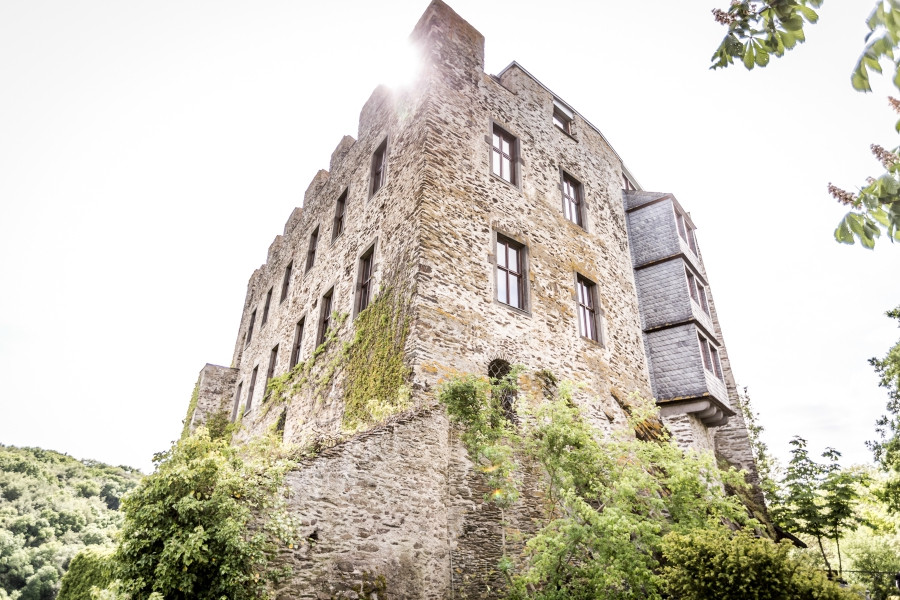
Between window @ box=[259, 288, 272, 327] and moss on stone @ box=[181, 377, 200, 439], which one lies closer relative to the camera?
window @ box=[259, 288, 272, 327]

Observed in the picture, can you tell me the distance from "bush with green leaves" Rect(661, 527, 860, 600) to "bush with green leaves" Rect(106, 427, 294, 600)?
487 centimetres

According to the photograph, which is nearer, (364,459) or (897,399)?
(364,459)

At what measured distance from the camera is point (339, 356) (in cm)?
1221

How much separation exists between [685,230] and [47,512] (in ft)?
189

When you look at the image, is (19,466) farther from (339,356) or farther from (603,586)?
(603,586)

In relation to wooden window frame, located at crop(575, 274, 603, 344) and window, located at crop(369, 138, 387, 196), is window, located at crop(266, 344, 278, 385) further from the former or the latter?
wooden window frame, located at crop(575, 274, 603, 344)

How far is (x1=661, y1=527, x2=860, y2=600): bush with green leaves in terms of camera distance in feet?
17.1

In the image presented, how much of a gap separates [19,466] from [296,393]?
214 ft

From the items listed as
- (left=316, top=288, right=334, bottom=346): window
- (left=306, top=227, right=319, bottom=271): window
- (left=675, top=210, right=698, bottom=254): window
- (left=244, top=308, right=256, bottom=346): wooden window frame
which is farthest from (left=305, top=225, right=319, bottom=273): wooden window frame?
(left=675, top=210, right=698, bottom=254): window

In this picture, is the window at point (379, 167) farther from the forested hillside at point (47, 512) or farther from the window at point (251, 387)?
the forested hillside at point (47, 512)

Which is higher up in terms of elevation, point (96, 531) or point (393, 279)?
point (393, 279)

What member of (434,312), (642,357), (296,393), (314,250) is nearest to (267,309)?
(314,250)

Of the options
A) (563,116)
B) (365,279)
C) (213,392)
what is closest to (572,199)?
(563,116)

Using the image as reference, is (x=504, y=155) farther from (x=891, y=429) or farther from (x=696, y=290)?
(x=891, y=429)
